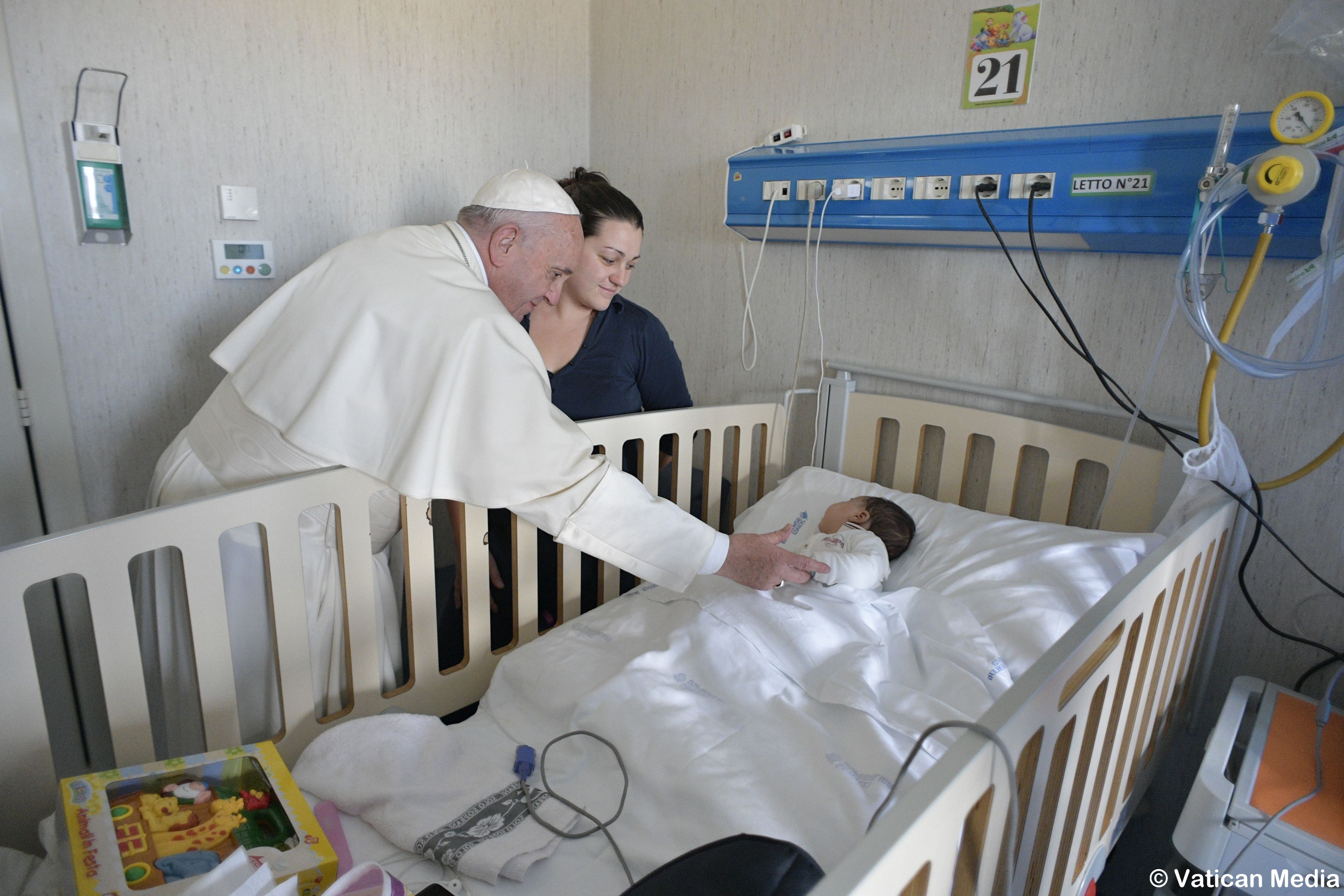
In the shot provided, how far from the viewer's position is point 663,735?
4.00ft

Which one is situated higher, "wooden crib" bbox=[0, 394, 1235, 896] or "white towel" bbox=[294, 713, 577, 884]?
"wooden crib" bbox=[0, 394, 1235, 896]

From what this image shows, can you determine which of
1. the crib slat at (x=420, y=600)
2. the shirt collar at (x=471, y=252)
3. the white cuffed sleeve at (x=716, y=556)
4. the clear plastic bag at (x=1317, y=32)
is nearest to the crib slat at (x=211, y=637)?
the crib slat at (x=420, y=600)

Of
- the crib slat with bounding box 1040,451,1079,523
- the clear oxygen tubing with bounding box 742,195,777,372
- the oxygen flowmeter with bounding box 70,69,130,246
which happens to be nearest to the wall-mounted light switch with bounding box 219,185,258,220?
the oxygen flowmeter with bounding box 70,69,130,246

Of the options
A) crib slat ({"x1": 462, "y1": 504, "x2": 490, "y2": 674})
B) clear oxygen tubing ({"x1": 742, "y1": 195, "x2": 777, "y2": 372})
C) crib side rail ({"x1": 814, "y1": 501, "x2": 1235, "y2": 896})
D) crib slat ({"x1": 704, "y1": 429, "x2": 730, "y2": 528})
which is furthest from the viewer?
clear oxygen tubing ({"x1": 742, "y1": 195, "x2": 777, "y2": 372})

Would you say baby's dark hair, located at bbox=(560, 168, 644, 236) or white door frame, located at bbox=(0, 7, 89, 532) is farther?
baby's dark hair, located at bbox=(560, 168, 644, 236)

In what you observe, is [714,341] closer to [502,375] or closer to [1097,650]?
[502,375]

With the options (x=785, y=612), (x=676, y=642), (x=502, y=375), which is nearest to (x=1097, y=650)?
(x=785, y=612)

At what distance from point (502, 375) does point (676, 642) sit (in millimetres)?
588

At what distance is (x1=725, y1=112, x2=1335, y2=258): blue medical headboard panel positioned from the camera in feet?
4.50

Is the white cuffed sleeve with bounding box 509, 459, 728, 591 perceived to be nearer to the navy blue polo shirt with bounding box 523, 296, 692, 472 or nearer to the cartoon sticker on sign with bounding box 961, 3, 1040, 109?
the navy blue polo shirt with bounding box 523, 296, 692, 472

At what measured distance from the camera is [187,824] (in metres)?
0.93

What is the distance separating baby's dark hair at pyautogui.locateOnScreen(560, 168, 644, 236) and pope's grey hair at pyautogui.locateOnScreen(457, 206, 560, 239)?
1.06 feet

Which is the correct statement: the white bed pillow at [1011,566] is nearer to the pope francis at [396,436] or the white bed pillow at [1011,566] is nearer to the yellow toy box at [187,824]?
the pope francis at [396,436]

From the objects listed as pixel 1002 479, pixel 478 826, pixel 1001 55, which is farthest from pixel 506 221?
pixel 1002 479
